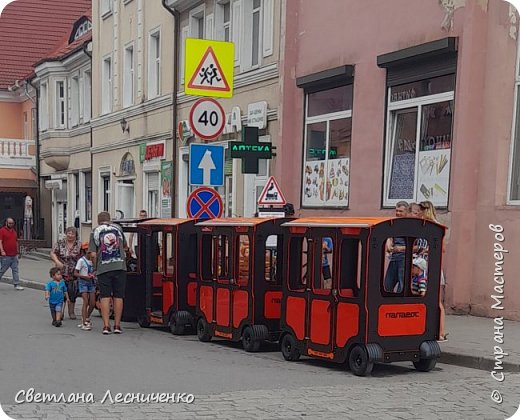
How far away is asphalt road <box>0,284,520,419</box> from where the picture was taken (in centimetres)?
638

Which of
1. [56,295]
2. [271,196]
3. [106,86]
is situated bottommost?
[56,295]

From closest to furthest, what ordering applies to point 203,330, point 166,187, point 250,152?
point 203,330 < point 250,152 < point 166,187

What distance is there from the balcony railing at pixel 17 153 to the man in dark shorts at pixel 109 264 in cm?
2692

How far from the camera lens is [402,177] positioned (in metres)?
13.4

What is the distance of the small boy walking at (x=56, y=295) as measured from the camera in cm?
1168

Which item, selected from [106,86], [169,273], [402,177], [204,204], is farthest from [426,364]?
[106,86]

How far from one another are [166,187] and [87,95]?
9.79 meters

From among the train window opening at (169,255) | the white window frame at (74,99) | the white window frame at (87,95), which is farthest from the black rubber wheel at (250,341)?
the white window frame at (74,99)

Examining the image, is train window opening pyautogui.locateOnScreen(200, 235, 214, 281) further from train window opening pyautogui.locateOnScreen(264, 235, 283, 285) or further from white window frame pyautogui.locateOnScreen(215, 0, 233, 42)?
white window frame pyautogui.locateOnScreen(215, 0, 233, 42)

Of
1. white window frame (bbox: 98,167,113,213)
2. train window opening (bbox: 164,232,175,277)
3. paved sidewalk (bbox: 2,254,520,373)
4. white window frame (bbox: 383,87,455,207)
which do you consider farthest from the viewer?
white window frame (bbox: 98,167,113,213)

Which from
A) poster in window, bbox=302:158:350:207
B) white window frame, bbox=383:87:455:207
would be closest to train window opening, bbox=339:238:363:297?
white window frame, bbox=383:87:455:207

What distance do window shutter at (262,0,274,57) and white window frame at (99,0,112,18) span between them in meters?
11.8

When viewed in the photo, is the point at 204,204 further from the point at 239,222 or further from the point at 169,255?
the point at 239,222

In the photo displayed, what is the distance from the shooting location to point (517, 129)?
11430 mm
